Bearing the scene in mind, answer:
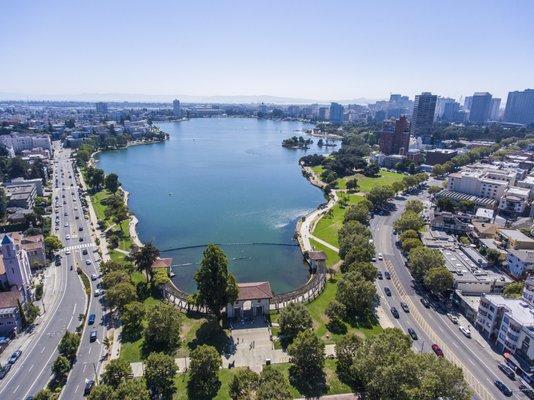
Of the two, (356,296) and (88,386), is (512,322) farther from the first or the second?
(88,386)

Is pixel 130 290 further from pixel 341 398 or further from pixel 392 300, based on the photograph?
pixel 392 300

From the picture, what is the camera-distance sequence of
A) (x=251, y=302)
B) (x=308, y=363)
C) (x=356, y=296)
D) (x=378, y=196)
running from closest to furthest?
(x=308, y=363), (x=356, y=296), (x=251, y=302), (x=378, y=196)

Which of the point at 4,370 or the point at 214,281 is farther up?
the point at 214,281

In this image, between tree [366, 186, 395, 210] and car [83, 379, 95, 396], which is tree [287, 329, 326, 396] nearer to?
car [83, 379, 95, 396]

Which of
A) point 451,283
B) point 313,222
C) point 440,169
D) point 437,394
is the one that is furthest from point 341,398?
point 440,169

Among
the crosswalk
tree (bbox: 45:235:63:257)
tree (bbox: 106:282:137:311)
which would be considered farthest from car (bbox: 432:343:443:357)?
tree (bbox: 45:235:63:257)

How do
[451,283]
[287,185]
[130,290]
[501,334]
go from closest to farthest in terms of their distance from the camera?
[501,334], [130,290], [451,283], [287,185]

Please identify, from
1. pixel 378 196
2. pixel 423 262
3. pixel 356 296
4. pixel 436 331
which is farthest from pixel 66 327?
pixel 378 196
